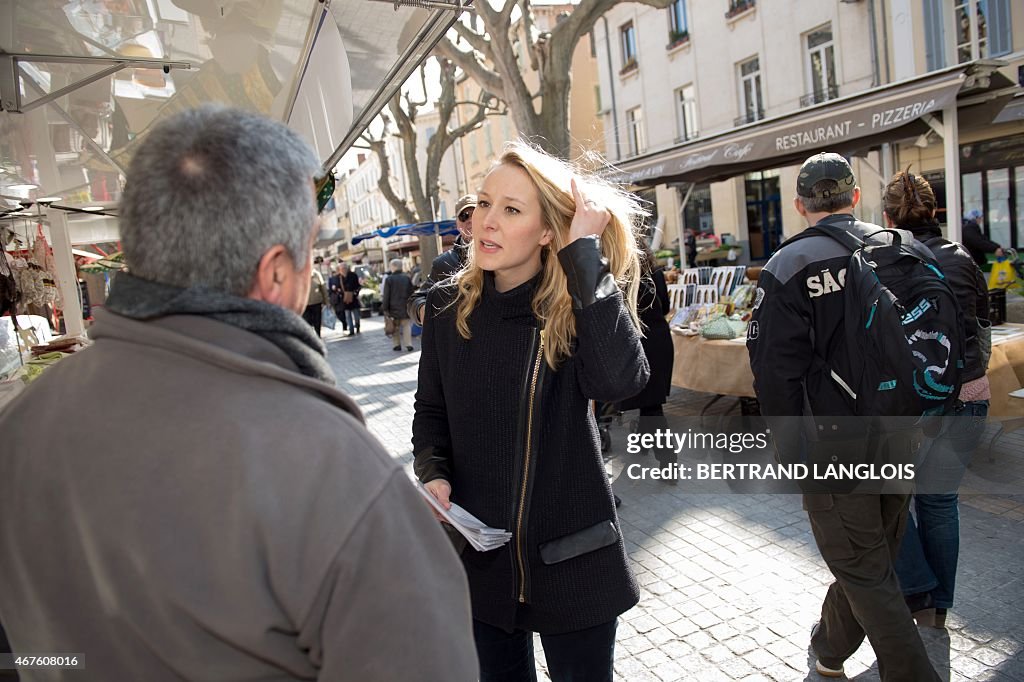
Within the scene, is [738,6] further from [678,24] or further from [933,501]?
[933,501]

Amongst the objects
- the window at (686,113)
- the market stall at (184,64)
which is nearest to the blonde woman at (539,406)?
the market stall at (184,64)

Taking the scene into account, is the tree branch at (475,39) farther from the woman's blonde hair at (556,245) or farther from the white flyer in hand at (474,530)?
the white flyer in hand at (474,530)

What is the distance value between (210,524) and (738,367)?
5.67 metres

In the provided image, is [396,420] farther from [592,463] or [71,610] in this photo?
[71,610]

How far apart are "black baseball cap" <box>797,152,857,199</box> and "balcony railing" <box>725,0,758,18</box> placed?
792 inches

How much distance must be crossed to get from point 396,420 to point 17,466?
6.92m

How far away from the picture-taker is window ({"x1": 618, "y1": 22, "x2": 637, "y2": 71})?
25.0m

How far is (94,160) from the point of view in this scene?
598 centimetres

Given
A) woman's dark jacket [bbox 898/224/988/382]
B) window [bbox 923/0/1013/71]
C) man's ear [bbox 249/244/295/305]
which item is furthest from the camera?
window [bbox 923/0/1013/71]

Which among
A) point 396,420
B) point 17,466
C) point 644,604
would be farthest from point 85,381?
point 396,420

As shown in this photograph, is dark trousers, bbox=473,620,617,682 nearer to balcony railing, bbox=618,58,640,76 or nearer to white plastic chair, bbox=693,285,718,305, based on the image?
white plastic chair, bbox=693,285,718,305

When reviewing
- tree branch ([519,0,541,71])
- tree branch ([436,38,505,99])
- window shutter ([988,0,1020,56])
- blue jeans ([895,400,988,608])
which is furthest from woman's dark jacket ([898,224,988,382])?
window shutter ([988,0,1020,56])

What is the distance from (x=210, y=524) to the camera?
0.89 m

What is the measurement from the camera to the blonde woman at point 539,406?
1776 mm
